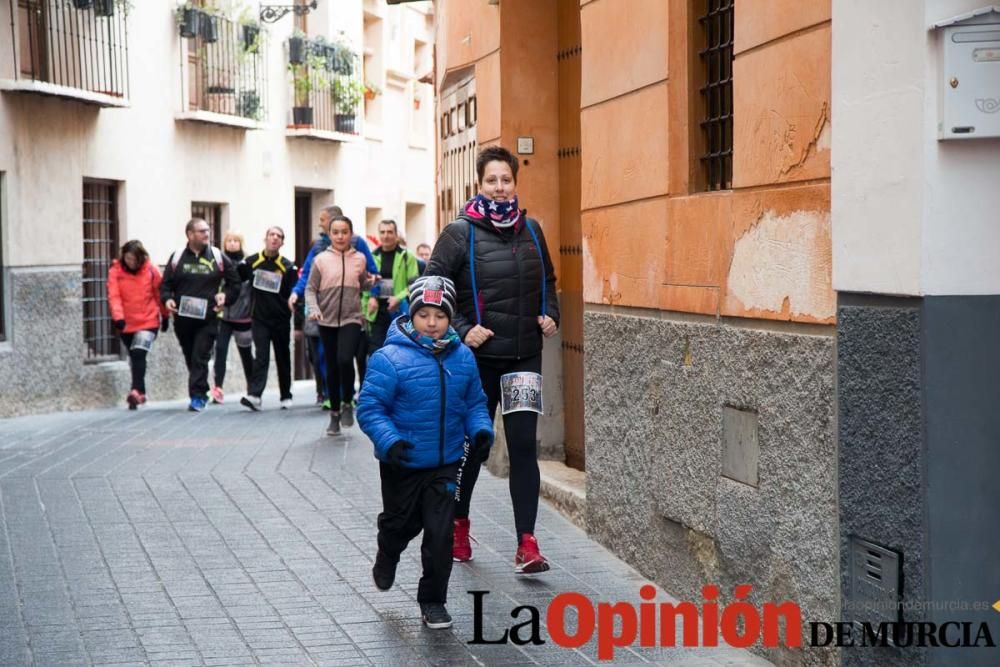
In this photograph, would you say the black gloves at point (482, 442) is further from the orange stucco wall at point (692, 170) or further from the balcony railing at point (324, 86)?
the balcony railing at point (324, 86)

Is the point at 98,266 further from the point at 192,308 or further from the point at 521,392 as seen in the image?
the point at 521,392

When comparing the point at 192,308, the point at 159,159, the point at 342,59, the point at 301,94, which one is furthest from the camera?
the point at 342,59

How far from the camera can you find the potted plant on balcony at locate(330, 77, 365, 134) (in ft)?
90.5

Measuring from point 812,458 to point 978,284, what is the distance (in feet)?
3.41

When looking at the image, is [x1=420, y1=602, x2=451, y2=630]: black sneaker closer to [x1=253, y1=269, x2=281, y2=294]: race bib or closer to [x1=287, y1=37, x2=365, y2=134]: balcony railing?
[x1=253, y1=269, x2=281, y2=294]: race bib

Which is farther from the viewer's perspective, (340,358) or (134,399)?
(134,399)

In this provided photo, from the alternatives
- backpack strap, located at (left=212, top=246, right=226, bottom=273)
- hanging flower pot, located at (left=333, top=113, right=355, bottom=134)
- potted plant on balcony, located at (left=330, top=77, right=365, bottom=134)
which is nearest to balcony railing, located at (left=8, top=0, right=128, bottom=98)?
backpack strap, located at (left=212, top=246, right=226, bottom=273)

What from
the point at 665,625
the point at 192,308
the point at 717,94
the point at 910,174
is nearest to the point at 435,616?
the point at 665,625

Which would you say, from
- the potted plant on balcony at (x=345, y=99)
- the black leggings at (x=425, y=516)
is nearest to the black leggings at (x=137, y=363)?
the potted plant on balcony at (x=345, y=99)

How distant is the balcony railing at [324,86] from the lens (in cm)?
2630

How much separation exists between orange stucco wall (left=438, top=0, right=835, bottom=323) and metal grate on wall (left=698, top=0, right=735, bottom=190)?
2.8 inches

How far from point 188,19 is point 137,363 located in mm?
5660

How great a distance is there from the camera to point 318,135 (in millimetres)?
26797

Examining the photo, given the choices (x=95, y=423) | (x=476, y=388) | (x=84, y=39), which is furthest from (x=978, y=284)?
(x=84, y=39)
